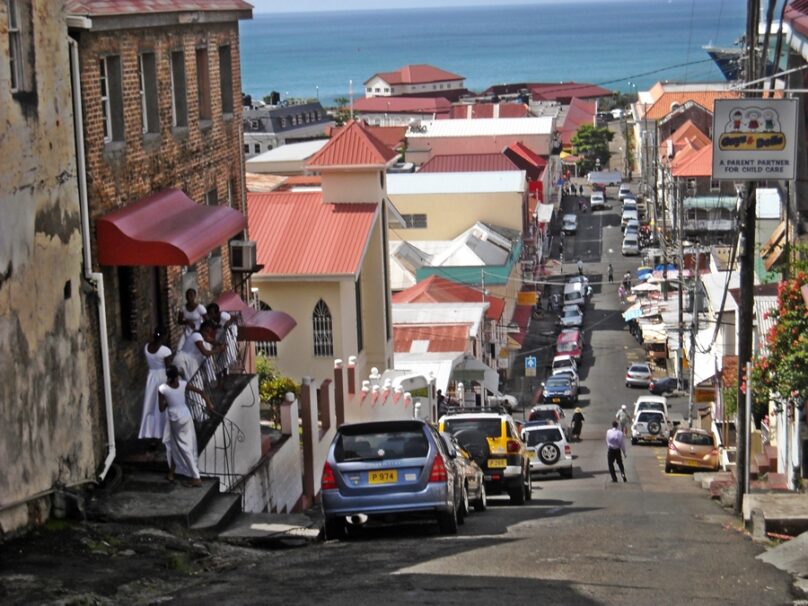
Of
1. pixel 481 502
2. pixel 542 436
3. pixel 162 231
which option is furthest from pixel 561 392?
pixel 162 231

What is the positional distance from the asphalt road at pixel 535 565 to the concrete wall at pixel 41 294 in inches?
98.2

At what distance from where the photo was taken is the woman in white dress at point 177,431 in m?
17.6

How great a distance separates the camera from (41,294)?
1577 centimetres

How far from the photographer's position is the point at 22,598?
12.4 meters

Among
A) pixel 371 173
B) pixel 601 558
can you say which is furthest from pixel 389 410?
pixel 601 558

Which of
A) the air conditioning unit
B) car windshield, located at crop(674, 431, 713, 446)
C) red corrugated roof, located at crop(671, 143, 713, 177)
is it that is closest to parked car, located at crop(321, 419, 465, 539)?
the air conditioning unit

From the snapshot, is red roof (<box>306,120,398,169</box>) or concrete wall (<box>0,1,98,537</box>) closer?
concrete wall (<box>0,1,98,537</box>)

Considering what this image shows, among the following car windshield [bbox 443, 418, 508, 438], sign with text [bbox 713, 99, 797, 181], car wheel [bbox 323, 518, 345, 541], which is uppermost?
sign with text [bbox 713, 99, 797, 181]

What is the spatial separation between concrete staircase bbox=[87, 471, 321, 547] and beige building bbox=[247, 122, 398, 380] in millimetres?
20308

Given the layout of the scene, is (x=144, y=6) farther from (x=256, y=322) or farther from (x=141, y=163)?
(x=256, y=322)

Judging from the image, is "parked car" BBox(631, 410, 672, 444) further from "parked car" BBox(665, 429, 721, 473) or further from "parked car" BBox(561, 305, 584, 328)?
"parked car" BBox(561, 305, 584, 328)

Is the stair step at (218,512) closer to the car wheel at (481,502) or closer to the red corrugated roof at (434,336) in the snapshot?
the car wheel at (481,502)

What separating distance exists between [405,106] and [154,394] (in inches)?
6439

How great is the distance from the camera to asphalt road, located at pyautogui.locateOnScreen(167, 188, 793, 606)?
12.0m
